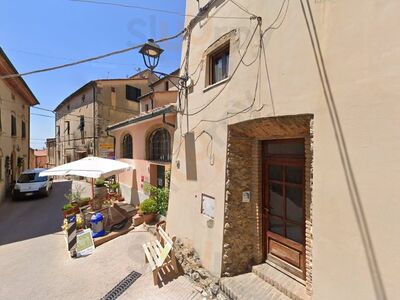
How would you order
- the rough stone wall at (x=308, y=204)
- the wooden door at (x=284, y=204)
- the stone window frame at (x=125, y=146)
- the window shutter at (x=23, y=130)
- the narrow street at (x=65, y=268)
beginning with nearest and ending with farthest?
the rough stone wall at (x=308, y=204)
the wooden door at (x=284, y=204)
the narrow street at (x=65, y=268)
the stone window frame at (x=125, y=146)
the window shutter at (x=23, y=130)

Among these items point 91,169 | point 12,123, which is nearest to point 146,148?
point 91,169

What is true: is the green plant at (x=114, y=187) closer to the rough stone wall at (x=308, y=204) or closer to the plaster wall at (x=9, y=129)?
the plaster wall at (x=9, y=129)

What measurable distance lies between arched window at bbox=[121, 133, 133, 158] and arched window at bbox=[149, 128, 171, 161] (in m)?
→ 2.40

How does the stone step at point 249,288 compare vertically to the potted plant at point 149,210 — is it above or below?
below

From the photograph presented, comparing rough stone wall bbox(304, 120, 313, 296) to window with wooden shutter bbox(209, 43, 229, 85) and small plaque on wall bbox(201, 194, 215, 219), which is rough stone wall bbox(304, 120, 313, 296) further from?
window with wooden shutter bbox(209, 43, 229, 85)

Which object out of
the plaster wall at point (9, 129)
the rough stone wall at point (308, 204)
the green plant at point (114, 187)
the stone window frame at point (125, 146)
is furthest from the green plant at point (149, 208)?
the plaster wall at point (9, 129)

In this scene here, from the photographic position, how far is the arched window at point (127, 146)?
41.0 feet

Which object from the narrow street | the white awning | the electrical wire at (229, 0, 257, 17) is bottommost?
the narrow street

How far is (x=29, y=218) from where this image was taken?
10.6 meters

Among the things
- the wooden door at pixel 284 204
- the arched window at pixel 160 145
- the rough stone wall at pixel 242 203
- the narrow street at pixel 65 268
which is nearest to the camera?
the wooden door at pixel 284 204

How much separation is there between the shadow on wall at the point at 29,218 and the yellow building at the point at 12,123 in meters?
1.83

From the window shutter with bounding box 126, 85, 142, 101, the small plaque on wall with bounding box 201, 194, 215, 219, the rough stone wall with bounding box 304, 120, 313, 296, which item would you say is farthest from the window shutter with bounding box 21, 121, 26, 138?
the rough stone wall with bounding box 304, 120, 313, 296

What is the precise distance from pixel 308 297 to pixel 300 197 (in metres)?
1.60

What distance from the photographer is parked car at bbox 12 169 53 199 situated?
13795mm
